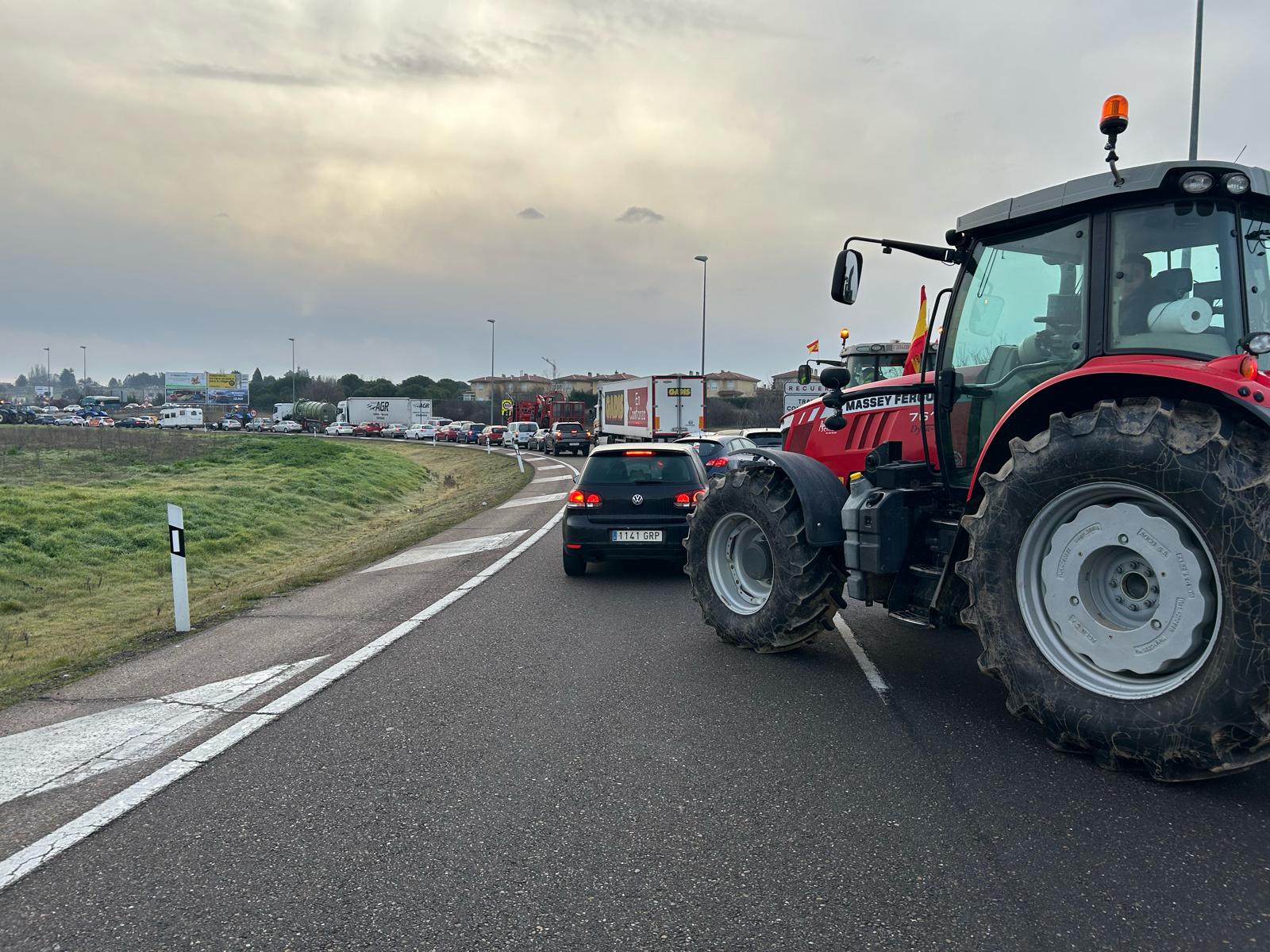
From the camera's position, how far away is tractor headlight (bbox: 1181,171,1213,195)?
14.4 feet

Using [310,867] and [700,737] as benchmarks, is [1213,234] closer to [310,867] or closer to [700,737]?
[700,737]

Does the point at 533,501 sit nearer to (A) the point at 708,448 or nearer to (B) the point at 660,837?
(A) the point at 708,448

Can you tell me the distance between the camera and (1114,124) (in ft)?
15.5

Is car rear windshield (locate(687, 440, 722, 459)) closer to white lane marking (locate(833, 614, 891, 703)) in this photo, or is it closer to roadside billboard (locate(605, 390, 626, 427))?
white lane marking (locate(833, 614, 891, 703))

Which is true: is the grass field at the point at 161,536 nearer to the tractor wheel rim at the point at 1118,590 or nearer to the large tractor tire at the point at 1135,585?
the large tractor tire at the point at 1135,585

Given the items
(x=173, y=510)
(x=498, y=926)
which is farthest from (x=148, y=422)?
(x=498, y=926)

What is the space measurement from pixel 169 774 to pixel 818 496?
4263mm

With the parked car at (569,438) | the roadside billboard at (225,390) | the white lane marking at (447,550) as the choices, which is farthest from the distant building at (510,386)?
the white lane marking at (447,550)

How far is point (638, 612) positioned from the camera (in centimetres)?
874

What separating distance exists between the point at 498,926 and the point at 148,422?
116 meters

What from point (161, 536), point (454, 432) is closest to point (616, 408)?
point (161, 536)

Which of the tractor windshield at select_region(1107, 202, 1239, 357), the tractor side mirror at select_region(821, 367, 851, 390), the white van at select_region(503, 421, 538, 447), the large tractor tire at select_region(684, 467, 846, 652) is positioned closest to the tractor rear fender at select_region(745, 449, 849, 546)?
the large tractor tire at select_region(684, 467, 846, 652)

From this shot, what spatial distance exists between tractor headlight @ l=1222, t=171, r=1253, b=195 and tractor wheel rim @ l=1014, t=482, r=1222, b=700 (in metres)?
1.53

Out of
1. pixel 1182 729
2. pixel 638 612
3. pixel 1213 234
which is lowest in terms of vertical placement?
pixel 638 612
